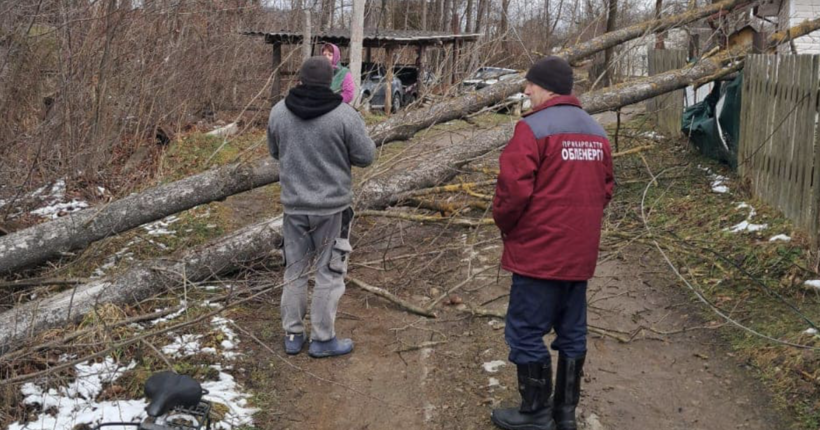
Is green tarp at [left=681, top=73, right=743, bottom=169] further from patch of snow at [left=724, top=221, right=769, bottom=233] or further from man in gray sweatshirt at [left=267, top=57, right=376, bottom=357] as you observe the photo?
man in gray sweatshirt at [left=267, top=57, right=376, bottom=357]

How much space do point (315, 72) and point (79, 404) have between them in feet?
7.49

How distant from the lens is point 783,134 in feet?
22.6

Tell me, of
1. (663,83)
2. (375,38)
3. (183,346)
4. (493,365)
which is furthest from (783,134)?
(375,38)

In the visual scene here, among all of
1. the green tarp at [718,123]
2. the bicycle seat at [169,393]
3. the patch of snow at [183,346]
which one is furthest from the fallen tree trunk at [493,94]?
the bicycle seat at [169,393]

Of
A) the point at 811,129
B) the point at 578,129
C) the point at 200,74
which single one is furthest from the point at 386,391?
Result: the point at 200,74

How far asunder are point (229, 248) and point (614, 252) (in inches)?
125

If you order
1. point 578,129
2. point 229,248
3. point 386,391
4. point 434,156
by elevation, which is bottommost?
point 386,391

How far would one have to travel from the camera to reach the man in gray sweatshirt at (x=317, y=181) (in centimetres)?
451

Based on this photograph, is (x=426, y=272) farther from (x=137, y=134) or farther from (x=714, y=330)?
(x=137, y=134)

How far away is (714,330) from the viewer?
5.16m

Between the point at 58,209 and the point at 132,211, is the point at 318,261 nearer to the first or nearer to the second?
the point at 132,211

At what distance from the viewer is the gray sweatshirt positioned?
4.51m

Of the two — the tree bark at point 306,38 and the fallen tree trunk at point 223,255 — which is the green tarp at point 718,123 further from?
the tree bark at point 306,38

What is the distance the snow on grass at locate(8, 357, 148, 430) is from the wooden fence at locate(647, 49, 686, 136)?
8.74 meters
